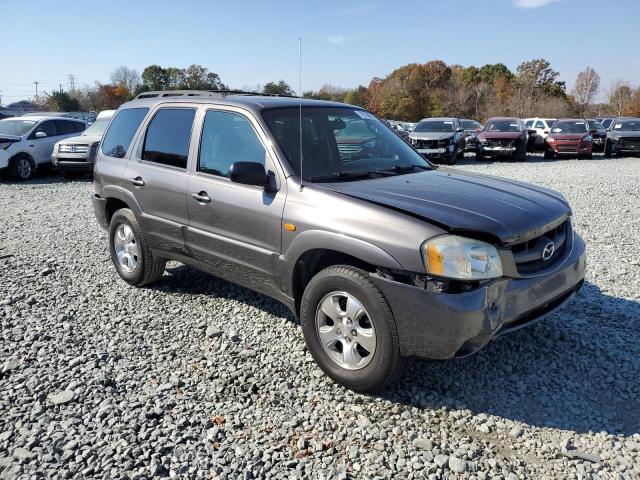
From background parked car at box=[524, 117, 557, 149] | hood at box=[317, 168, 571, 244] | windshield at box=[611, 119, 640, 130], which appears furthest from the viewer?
background parked car at box=[524, 117, 557, 149]

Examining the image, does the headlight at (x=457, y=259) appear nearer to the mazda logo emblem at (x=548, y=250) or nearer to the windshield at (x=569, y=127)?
the mazda logo emblem at (x=548, y=250)

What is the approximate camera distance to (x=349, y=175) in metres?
3.84

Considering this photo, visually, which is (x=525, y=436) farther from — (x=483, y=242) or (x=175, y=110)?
(x=175, y=110)

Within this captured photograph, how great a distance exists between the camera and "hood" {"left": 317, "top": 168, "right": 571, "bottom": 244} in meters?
3.01

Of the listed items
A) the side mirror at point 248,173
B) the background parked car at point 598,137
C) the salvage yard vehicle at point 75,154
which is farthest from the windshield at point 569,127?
the side mirror at point 248,173

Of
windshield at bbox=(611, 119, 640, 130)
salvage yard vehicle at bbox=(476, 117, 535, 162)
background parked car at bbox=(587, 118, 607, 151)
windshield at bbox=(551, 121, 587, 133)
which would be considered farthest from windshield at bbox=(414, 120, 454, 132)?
windshield at bbox=(611, 119, 640, 130)

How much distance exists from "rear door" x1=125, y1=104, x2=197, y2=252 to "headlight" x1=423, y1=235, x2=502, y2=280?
231 cm

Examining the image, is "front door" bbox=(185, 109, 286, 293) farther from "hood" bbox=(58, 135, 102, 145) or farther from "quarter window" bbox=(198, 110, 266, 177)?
"hood" bbox=(58, 135, 102, 145)

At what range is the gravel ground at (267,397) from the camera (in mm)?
2727

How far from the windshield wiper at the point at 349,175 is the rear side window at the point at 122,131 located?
2325mm

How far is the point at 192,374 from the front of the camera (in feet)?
12.0

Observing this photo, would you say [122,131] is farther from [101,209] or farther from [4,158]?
[4,158]

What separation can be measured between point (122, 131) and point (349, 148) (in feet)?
8.44

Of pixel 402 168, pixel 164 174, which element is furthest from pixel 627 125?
pixel 164 174
